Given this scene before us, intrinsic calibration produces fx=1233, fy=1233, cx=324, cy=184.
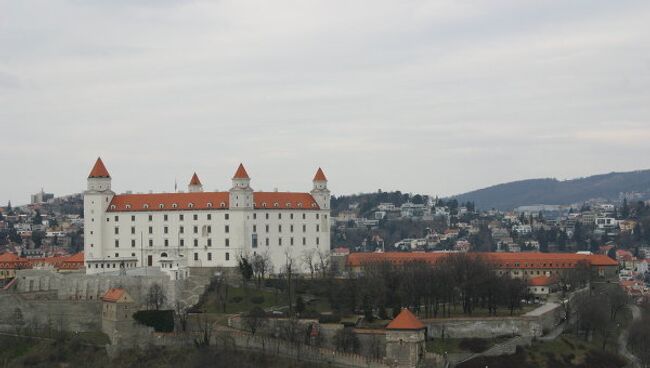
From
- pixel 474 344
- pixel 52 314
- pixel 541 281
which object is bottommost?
pixel 474 344

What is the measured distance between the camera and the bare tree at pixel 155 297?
3568 inches

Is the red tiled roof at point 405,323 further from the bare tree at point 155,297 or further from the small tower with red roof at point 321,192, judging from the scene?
the small tower with red roof at point 321,192

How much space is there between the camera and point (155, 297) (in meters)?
90.8

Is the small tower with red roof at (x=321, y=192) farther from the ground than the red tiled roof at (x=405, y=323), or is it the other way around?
the small tower with red roof at (x=321, y=192)

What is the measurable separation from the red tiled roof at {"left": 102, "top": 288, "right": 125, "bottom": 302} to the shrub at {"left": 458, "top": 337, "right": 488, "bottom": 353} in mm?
24344

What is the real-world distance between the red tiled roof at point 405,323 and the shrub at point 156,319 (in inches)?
645

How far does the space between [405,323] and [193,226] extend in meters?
29.0

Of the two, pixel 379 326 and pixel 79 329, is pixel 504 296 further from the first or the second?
pixel 79 329

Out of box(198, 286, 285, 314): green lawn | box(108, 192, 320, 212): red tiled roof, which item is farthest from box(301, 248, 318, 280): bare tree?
box(198, 286, 285, 314): green lawn

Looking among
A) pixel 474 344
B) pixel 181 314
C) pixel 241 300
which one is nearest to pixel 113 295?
pixel 181 314

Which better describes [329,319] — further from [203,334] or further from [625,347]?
[625,347]

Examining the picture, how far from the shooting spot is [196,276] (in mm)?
97312

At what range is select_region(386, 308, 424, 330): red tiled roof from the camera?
263 feet

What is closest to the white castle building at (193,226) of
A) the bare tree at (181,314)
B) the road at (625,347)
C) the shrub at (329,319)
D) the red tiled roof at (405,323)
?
the bare tree at (181,314)
